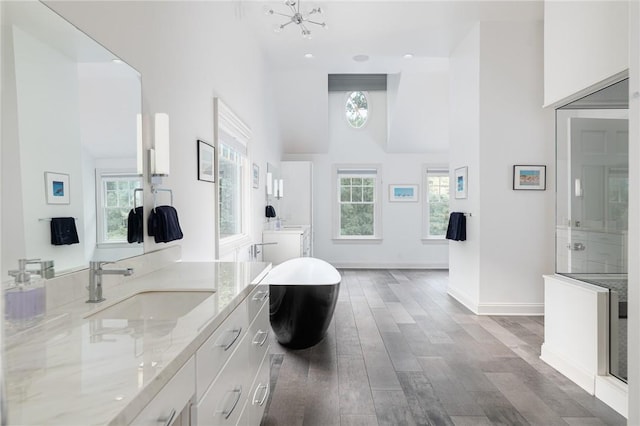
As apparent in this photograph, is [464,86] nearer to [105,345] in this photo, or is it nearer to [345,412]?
[345,412]

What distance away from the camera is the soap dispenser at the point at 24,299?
972mm

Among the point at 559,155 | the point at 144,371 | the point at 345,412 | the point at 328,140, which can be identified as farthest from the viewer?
the point at 328,140

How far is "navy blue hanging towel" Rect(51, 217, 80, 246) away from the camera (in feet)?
3.92

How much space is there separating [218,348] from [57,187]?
2.52 feet

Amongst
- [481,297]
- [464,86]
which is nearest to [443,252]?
[481,297]

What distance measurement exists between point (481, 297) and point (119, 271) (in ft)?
12.5

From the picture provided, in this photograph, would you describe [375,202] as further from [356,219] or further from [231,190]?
[231,190]

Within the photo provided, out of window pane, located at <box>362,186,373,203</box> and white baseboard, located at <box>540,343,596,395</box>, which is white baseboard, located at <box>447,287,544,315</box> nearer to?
white baseboard, located at <box>540,343,596,395</box>

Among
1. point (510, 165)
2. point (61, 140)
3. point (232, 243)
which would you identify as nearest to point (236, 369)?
point (61, 140)

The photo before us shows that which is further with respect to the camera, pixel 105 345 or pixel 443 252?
pixel 443 252

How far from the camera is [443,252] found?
709 centimetres

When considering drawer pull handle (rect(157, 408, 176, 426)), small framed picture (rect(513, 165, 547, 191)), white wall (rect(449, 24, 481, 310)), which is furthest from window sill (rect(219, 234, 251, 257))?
small framed picture (rect(513, 165, 547, 191))

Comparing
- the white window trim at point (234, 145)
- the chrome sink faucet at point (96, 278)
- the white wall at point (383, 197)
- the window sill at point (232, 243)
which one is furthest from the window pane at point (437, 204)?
the chrome sink faucet at point (96, 278)

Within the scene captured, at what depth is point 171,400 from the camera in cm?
81
